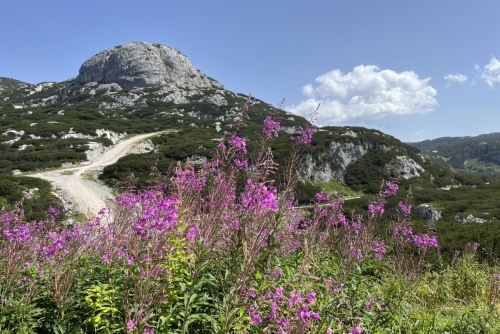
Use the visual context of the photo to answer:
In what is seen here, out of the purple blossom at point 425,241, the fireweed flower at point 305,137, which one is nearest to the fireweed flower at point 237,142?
the fireweed flower at point 305,137

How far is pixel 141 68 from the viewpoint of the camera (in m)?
129

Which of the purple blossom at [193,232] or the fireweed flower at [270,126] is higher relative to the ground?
the fireweed flower at [270,126]

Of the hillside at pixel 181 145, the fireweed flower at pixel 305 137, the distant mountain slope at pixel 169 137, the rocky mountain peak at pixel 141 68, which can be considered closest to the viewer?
the fireweed flower at pixel 305 137

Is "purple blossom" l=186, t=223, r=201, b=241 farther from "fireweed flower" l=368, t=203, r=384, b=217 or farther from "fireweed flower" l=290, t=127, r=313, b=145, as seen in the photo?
"fireweed flower" l=368, t=203, r=384, b=217

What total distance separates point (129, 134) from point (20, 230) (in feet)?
214

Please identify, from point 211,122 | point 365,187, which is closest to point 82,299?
point 365,187

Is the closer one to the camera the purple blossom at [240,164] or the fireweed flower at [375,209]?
the purple blossom at [240,164]

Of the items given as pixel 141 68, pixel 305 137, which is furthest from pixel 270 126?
pixel 141 68

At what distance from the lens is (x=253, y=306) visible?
3.11m

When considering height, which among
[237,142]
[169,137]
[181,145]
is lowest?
[237,142]

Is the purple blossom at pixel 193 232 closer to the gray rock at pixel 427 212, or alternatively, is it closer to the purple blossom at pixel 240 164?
the purple blossom at pixel 240 164

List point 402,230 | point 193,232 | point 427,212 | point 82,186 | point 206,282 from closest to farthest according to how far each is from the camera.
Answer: point 206,282, point 193,232, point 402,230, point 82,186, point 427,212

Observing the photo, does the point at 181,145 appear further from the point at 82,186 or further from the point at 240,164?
the point at 240,164

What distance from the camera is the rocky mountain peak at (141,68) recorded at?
424 feet
